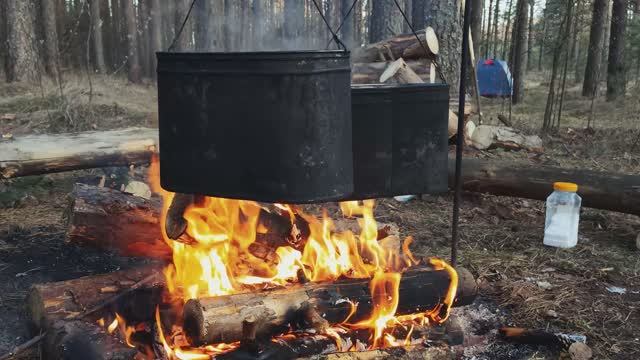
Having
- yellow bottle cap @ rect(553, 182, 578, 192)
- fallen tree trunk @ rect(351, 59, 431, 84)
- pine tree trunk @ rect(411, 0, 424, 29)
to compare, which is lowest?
yellow bottle cap @ rect(553, 182, 578, 192)

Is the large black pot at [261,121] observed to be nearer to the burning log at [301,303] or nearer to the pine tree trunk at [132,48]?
the burning log at [301,303]

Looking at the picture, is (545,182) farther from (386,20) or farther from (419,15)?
(386,20)

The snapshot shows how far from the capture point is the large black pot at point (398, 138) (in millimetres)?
3105

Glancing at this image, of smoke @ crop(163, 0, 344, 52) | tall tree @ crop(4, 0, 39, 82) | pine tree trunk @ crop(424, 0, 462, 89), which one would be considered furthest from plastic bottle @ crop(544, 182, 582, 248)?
tall tree @ crop(4, 0, 39, 82)

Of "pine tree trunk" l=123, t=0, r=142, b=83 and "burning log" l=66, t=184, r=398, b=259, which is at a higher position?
"pine tree trunk" l=123, t=0, r=142, b=83

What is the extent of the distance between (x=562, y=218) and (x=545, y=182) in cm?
50

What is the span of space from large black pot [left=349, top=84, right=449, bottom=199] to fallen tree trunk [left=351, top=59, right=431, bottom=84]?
13.0 ft

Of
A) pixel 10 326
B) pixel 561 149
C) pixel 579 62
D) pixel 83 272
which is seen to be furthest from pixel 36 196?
pixel 579 62

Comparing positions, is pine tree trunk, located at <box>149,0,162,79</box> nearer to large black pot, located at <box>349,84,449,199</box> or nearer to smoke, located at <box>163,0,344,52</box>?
smoke, located at <box>163,0,344,52</box>

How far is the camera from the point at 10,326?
3084 millimetres

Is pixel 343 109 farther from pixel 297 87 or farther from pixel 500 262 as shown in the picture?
pixel 500 262

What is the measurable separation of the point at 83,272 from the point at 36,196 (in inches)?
92.9

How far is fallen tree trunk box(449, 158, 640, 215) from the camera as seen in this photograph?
4816 millimetres

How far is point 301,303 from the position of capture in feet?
9.25
